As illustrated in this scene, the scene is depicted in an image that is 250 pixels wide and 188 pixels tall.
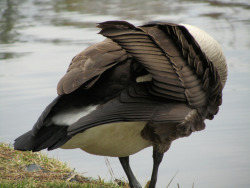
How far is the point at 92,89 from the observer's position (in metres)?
3.66

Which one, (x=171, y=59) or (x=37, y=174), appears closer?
(x=171, y=59)

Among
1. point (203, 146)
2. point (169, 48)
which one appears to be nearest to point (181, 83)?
point (169, 48)

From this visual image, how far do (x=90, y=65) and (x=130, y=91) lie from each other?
338 mm

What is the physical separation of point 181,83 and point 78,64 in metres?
0.75

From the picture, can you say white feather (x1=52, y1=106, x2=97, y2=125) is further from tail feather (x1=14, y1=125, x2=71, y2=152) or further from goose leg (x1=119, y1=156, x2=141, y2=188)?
goose leg (x1=119, y1=156, x2=141, y2=188)

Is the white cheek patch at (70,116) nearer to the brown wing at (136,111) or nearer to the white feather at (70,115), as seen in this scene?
the white feather at (70,115)

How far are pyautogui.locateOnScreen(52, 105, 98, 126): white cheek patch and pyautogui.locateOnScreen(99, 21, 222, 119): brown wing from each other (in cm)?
45

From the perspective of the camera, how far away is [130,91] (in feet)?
11.8

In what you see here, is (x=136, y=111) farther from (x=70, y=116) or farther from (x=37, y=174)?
(x=37, y=174)

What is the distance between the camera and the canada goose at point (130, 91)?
11.5ft

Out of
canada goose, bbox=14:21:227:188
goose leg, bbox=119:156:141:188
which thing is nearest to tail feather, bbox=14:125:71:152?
canada goose, bbox=14:21:227:188

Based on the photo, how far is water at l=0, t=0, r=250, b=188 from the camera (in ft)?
19.7

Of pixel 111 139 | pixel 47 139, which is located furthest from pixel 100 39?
pixel 47 139

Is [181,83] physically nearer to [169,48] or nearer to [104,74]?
[169,48]
